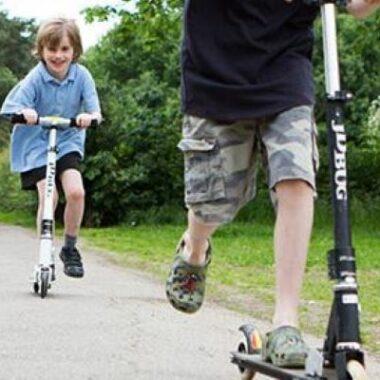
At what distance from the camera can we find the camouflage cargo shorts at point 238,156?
169 inches

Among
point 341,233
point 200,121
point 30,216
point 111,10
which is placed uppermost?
point 111,10

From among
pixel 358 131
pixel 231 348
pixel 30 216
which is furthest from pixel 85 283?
pixel 358 131

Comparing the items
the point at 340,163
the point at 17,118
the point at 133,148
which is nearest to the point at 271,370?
the point at 340,163

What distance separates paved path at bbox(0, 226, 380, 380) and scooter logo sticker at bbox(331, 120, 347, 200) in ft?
5.33

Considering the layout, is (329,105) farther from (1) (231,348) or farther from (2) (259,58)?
(1) (231,348)

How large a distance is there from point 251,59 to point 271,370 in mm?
1124

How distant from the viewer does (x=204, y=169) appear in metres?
4.53

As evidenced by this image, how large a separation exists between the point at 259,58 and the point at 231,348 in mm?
2097

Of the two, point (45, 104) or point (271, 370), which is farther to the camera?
point (45, 104)

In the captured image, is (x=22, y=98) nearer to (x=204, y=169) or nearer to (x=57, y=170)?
(x=57, y=170)

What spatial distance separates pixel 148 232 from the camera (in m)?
21.2

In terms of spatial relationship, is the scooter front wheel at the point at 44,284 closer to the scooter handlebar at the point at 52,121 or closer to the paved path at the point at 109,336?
the paved path at the point at 109,336

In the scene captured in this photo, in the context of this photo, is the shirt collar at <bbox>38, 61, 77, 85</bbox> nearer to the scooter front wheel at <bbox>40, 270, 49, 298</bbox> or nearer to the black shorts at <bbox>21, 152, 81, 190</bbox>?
the black shorts at <bbox>21, 152, 81, 190</bbox>

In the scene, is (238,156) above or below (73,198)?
above
